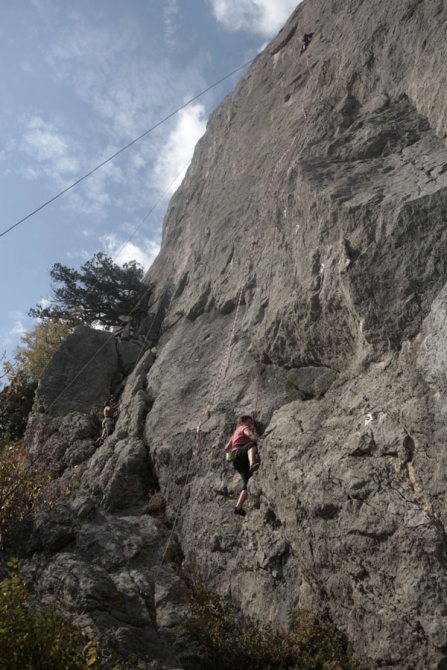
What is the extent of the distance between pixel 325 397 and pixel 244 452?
155 centimetres

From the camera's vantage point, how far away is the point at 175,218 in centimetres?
2106

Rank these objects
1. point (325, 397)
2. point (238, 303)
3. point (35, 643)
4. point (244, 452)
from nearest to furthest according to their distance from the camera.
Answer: point (35, 643) → point (325, 397) → point (244, 452) → point (238, 303)

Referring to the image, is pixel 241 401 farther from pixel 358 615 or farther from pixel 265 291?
pixel 358 615

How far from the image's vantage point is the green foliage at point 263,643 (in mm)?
5777

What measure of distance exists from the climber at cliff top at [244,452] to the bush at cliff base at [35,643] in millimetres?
3591

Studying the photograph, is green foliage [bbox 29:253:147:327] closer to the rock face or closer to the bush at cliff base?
the rock face

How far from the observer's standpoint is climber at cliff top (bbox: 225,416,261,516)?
7.93 meters

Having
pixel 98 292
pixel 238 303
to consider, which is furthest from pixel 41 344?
pixel 238 303

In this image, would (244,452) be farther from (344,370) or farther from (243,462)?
(344,370)

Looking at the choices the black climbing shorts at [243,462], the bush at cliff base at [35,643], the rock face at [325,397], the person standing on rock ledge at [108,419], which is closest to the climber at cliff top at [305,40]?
the rock face at [325,397]

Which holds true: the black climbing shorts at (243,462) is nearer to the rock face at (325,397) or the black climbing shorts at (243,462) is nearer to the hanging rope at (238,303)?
the rock face at (325,397)

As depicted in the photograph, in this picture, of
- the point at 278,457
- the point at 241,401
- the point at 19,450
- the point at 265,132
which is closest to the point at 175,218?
the point at 265,132

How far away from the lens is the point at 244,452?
809cm

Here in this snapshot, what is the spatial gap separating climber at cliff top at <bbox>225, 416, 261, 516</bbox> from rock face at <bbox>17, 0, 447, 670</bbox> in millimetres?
215
